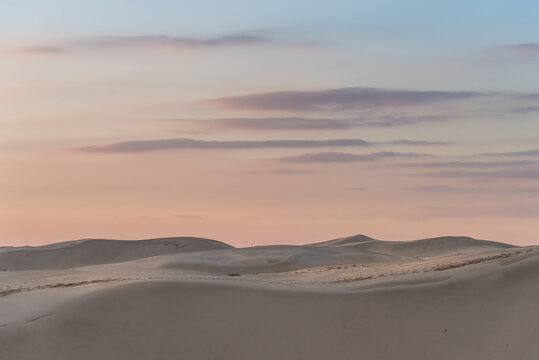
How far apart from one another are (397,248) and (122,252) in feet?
39.8

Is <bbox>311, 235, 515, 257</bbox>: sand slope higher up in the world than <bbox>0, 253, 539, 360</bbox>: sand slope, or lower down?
higher up

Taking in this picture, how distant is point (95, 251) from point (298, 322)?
2832cm

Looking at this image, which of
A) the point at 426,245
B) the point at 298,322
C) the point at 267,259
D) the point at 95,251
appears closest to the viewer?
the point at 298,322

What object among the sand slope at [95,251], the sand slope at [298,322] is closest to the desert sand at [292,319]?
the sand slope at [298,322]

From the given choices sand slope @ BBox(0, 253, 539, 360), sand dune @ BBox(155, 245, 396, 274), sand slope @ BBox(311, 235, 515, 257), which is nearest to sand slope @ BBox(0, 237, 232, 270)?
sand slope @ BBox(311, 235, 515, 257)

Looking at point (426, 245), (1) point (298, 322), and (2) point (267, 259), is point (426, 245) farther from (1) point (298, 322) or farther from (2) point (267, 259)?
(1) point (298, 322)

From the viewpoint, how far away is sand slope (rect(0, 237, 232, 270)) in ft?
119

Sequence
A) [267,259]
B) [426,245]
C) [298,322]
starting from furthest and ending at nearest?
1. [426,245]
2. [267,259]
3. [298,322]

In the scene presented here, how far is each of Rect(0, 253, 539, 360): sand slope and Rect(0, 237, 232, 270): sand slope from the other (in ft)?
82.3

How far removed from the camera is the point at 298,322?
10.5 m

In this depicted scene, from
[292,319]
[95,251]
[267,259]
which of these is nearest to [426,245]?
[267,259]

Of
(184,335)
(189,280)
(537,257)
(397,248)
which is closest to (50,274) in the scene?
(189,280)

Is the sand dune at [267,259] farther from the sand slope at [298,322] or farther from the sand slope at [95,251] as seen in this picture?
the sand slope at [298,322]

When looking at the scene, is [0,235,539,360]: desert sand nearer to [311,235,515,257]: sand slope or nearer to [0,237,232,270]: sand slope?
[311,235,515,257]: sand slope
